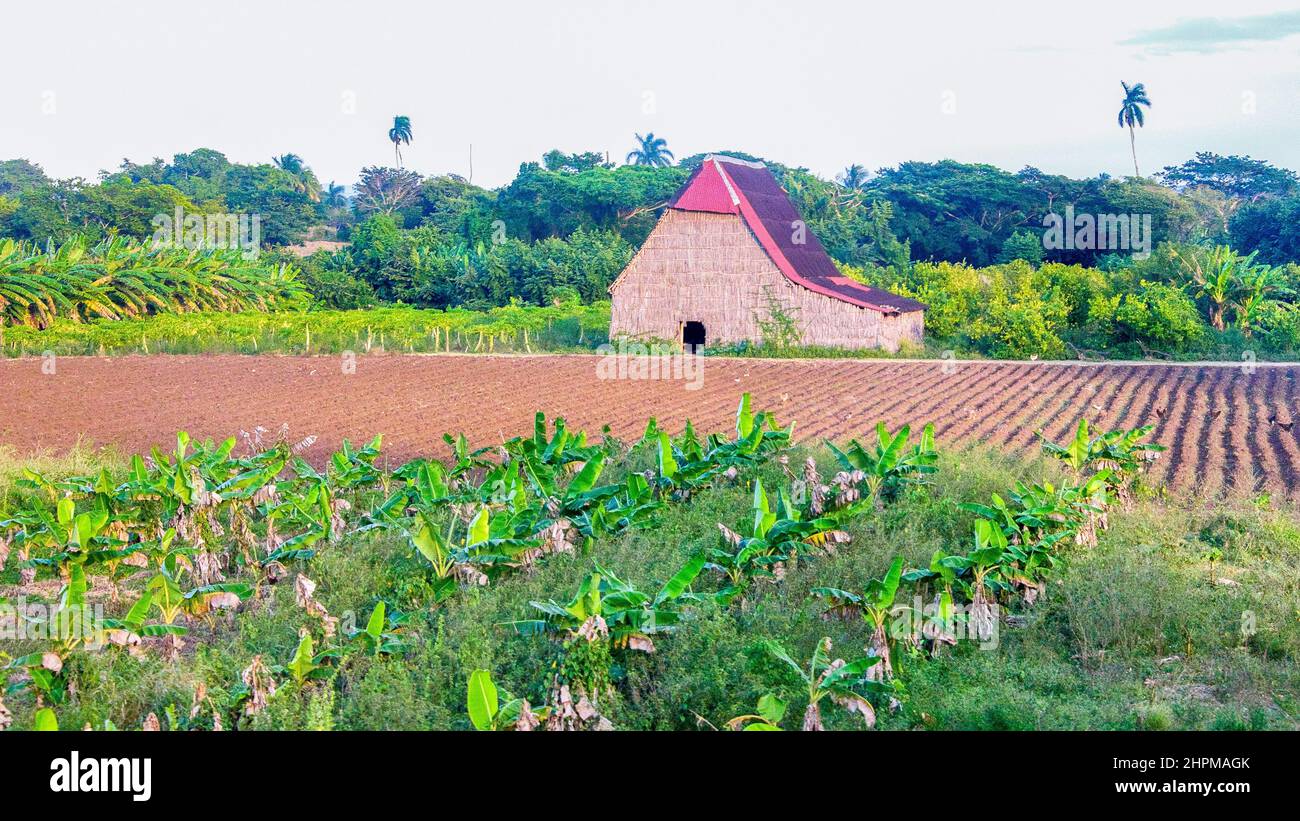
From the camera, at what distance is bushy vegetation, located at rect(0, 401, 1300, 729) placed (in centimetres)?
542

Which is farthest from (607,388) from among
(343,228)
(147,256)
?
(343,228)

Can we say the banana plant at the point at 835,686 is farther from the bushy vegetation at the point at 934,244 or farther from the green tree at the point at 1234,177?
the green tree at the point at 1234,177

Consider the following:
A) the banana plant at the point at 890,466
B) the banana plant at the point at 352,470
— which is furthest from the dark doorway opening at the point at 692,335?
the banana plant at the point at 890,466

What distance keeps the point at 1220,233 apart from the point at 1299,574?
32857 millimetres

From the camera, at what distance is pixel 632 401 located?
17.3 metres

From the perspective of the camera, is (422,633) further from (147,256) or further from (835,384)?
(147,256)

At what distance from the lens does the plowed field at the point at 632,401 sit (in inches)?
546

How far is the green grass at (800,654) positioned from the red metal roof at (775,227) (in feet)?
50.2

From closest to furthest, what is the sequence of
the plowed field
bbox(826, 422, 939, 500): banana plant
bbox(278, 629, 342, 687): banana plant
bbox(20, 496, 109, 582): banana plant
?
bbox(278, 629, 342, 687): banana plant → bbox(20, 496, 109, 582): banana plant → bbox(826, 422, 939, 500): banana plant → the plowed field

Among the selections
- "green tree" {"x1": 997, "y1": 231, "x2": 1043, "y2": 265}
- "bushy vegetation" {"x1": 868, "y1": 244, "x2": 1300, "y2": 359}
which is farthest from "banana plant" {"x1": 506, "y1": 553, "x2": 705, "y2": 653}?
"green tree" {"x1": 997, "y1": 231, "x2": 1043, "y2": 265}

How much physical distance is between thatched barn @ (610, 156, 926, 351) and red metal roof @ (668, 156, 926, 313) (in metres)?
0.03

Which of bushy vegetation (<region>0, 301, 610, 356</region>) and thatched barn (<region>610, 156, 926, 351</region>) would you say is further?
bushy vegetation (<region>0, 301, 610, 356</region>)

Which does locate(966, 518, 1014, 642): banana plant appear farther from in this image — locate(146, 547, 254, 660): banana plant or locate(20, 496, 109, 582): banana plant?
locate(20, 496, 109, 582): banana plant
